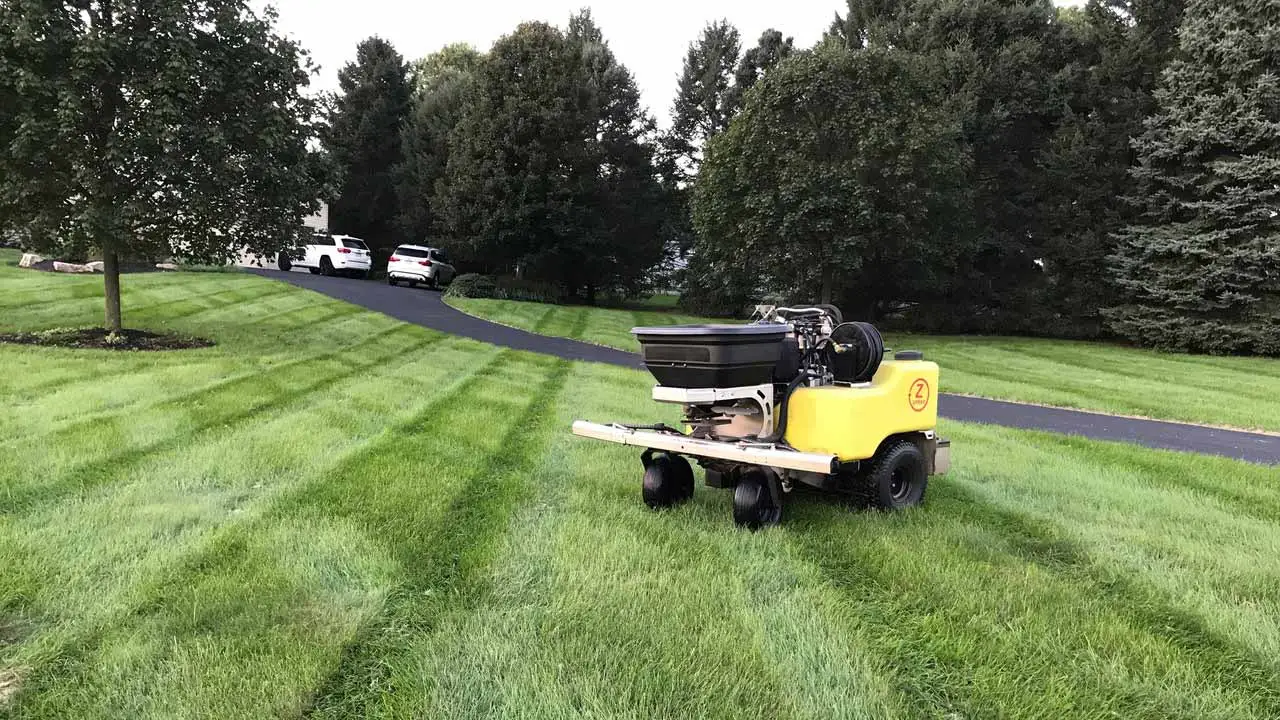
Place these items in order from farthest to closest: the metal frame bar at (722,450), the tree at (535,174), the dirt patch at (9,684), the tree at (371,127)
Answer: the tree at (371,127) → the tree at (535,174) → the metal frame bar at (722,450) → the dirt patch at (9,684)

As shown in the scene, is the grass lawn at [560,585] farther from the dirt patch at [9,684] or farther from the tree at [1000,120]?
the tree at [1000,120]

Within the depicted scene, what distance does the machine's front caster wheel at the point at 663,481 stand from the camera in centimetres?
428

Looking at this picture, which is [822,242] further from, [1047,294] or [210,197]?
[210,197]

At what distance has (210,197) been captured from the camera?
969 cm

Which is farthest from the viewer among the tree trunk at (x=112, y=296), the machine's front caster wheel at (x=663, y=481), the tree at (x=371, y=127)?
the tree at (x=371, y=127)

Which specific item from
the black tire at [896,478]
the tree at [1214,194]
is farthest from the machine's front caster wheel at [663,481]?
the tree at [1214,194]

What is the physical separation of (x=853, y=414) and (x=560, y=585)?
1.94m

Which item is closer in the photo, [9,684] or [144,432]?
[9,684]

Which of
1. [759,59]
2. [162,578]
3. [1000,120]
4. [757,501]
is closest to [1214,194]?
[1000,120]

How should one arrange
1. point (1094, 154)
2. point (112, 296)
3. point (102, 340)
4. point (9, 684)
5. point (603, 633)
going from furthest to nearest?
point (1094, 154) < point (112, 296) < point (102, 340) < point (603, 633) < point (9, 684)

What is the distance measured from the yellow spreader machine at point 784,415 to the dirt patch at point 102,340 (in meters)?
8.36

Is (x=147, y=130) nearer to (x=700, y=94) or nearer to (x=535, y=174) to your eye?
(x=535, y=174)

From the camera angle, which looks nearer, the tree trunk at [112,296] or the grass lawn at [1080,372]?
the tree trunk at [112,296]

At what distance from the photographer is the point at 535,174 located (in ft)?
78.3
